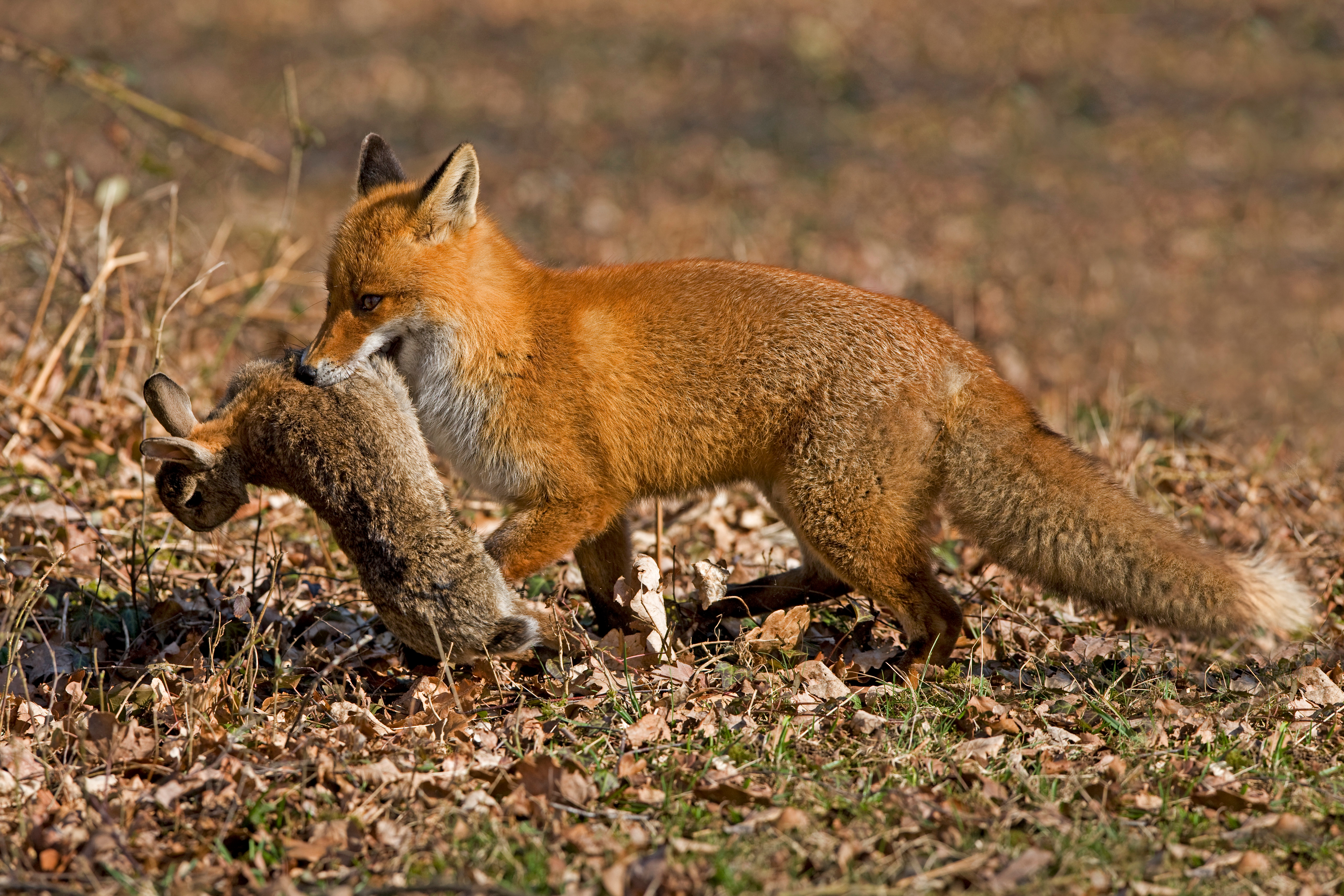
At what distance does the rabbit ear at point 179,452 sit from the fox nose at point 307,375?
19.3 inches

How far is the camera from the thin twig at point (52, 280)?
22.6 ft

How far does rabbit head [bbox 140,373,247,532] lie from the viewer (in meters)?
4.79

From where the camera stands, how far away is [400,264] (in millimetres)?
5184

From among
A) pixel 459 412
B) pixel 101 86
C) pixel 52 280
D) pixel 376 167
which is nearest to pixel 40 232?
pixel 52 280

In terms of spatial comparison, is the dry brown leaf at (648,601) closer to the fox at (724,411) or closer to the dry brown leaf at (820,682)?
the fox at (724,411)

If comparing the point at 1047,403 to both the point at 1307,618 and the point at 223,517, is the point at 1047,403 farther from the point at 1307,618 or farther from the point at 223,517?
→ the point at 223,517

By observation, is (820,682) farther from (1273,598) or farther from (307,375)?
(307,375)

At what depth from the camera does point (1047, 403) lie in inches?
363

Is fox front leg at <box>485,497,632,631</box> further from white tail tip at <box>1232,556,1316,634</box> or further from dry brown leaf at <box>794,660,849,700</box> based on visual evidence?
white tail tip at <box>1232,556,1316,634</box>

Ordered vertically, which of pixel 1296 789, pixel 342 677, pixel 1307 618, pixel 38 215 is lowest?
pixel 342 677

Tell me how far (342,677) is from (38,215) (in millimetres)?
5327

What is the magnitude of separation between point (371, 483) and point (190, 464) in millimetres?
907

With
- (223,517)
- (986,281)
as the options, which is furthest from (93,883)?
(986,281)

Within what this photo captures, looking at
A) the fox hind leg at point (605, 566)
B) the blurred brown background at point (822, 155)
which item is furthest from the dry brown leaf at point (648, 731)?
A: the blurred brown background at point (822, 155)
